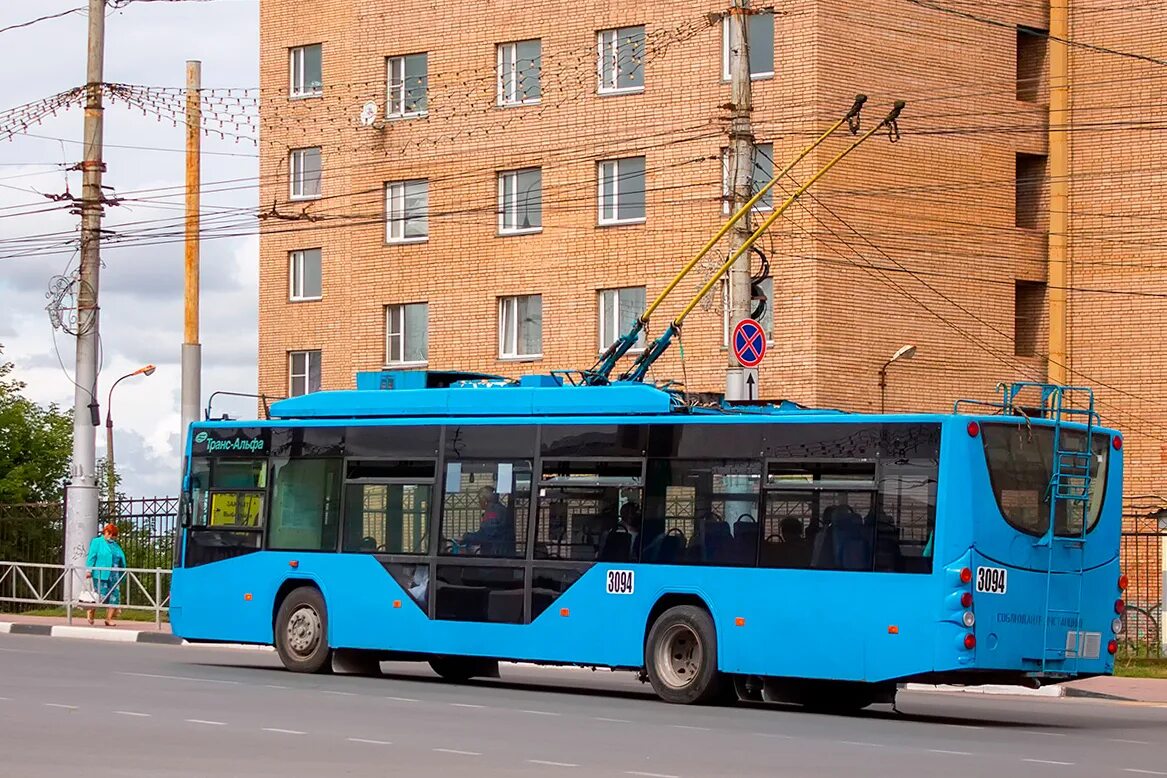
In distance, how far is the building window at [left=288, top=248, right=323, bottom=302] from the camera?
46.7m

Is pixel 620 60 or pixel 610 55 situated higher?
pixel 610 55

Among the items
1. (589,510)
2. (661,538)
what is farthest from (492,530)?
(661,538)

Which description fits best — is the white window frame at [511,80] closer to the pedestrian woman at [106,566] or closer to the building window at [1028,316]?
the building window at [1028,316]

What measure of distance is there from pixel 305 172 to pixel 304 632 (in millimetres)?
24960

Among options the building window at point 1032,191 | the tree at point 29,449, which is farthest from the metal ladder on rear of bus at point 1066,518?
the tree at point 29,449

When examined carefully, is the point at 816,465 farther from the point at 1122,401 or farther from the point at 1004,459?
the point at 1122,401

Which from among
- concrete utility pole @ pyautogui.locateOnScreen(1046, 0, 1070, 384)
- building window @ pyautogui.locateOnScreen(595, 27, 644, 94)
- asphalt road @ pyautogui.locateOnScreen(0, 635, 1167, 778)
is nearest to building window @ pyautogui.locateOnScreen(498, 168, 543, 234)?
building window @ pyautogui.locateOnScreen(595, 27, 644, 94)

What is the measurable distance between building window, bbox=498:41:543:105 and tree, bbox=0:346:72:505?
21516mm

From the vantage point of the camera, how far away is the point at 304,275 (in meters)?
46.9

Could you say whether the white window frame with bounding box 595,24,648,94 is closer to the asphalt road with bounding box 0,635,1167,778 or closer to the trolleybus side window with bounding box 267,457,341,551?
the trolleybus side window with bounding box 267,457,341,551

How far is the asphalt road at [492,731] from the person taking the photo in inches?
527

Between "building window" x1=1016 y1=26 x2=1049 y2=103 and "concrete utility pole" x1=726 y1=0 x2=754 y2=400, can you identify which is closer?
"concrete utility pole" x1=726 y1=0 x2=754 y2=400

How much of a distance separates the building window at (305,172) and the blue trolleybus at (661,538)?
22.7 meters

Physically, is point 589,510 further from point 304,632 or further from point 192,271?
point 192,271
